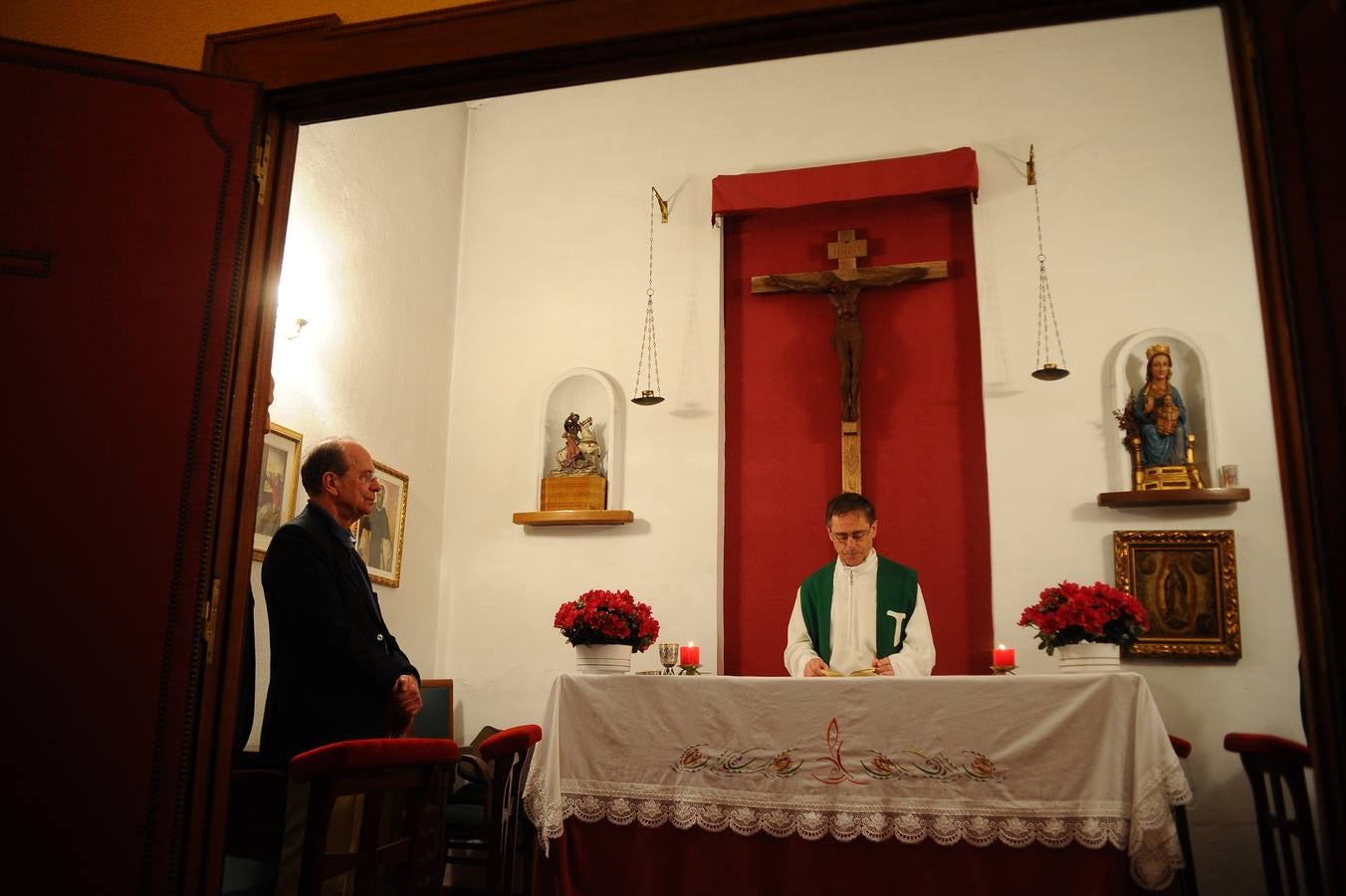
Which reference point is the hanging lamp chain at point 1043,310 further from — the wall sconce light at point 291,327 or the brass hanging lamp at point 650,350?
the wall sconce light at point 291,327

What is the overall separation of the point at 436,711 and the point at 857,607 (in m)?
2.66

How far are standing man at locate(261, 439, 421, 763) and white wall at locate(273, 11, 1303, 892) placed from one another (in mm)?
2304

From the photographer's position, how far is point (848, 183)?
6.88m

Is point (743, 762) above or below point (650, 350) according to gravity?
below

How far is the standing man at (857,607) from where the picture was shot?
516 cm

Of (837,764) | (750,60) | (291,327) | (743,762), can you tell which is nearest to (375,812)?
(743,762)

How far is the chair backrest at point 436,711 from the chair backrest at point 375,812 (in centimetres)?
310

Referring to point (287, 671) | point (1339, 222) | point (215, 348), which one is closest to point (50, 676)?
point (215, 348)

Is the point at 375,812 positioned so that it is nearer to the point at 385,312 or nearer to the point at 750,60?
the point at 750,60

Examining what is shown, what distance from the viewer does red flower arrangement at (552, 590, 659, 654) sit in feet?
14.8

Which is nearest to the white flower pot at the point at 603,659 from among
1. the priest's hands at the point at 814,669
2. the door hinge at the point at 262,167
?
the priest's hands at the point at 814,669

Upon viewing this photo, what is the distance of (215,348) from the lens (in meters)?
2.52

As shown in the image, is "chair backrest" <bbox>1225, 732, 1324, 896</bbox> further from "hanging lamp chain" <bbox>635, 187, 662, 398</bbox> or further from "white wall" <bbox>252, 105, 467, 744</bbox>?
"white wall" <bbox>252, 105, 467, 744</bbox>

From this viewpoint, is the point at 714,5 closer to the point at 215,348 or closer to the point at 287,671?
the point at 215,348
